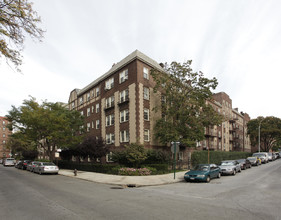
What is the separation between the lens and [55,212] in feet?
23.0

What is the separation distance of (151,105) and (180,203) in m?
19.5

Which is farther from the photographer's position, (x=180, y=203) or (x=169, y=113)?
(x=169, y=113)

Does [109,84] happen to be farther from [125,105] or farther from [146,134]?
[146,134]

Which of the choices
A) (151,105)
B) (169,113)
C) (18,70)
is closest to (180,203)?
(18,70)

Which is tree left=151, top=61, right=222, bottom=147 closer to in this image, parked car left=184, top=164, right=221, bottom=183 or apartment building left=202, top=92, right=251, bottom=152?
parked car left=184, top=164, right=221, bottom=183

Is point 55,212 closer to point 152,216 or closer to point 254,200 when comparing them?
point 152,216

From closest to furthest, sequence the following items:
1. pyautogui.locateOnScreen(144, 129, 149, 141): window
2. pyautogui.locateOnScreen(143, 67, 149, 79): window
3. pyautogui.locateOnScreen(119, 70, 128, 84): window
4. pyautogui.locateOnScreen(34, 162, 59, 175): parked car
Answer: pyautogui.locateOnScreen(34, 162, 59, 175): parked car < pyautogui.locateOnScreen(144, 129, 149, 141): window < pyautogui.locateOnScreen(143, 67, 149, 79): window < pyautogui.locateOnScreen(119, 70, 128, 84): window

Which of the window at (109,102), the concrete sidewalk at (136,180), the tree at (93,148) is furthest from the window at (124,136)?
the concrete sidewalk at (136,180)

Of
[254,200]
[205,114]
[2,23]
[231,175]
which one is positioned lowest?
[231,175]

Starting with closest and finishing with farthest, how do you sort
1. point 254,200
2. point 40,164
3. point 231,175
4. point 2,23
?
point 2,23
point 254,200
point 231,175
point 40,164

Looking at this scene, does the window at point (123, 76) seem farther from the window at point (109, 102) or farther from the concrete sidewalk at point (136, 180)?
the concrete sidewalk at point (136, 180)

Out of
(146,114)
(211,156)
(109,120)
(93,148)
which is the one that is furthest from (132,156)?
(211,156)

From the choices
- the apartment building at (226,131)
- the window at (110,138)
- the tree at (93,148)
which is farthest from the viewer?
the apartment building at (226,131)

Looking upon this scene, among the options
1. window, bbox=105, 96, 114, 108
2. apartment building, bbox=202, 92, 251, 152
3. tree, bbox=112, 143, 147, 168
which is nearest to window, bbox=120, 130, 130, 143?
tree, bbox=112, 143, 147, 168
